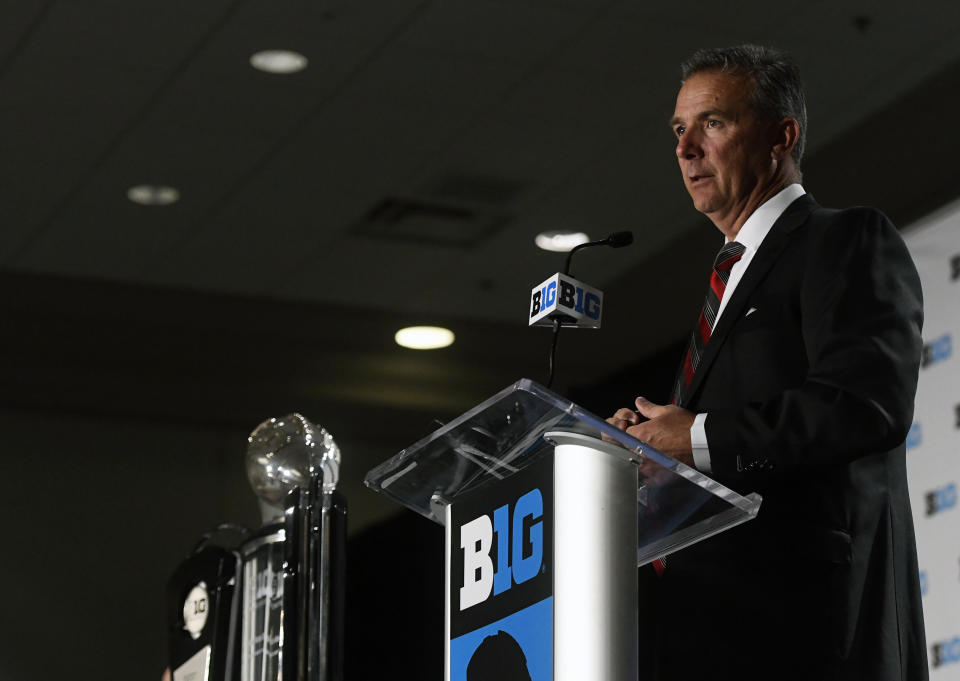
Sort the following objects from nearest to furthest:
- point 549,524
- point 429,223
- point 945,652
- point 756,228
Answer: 1. point 549,524
2. point 756,228
3. point 945,652
4. point 429,223

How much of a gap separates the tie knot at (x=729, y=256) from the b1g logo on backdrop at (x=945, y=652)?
116 inches

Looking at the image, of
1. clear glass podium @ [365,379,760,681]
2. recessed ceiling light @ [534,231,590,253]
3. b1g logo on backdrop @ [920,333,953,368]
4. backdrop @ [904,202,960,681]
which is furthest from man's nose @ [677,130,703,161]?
recessed ceiling light @ [534,231,590,253]

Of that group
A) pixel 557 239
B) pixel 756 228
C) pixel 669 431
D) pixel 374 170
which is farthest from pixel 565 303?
pixel 557 239

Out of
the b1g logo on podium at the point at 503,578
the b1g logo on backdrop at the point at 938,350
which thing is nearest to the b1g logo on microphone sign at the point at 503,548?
the b1g logo on podium at the point at 503,578

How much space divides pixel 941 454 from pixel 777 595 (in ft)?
11.0

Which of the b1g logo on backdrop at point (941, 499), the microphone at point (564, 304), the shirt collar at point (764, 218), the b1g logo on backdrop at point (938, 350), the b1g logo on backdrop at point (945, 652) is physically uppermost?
the b1g logo on backdrop at point (938, 350)

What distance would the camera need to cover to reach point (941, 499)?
5.09 m

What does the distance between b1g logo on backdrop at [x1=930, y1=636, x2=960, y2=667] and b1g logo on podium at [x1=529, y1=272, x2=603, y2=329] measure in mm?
3244

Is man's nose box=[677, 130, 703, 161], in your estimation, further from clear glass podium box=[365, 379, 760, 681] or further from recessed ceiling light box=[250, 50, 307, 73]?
recessed ceiling light box=[250, 50, 307, 73]

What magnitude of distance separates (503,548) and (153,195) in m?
5.74

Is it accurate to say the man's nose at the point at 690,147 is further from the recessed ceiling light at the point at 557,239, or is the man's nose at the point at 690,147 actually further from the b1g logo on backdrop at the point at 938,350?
the recessed ceiling light at the point at 557,239

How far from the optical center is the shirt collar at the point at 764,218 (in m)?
2.24

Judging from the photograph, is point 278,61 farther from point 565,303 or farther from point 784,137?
point 565,303

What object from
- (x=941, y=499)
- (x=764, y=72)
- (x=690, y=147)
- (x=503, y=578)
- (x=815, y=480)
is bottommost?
(x=503, y=578)
